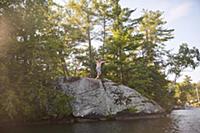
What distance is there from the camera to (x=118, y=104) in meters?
29.5

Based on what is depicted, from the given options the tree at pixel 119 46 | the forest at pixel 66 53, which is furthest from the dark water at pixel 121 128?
the tree at pixel 119 46

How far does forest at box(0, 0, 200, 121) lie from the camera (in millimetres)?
25266

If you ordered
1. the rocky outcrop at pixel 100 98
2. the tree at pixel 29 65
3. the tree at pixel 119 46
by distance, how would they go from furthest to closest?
the tree at pixel 119 46
the rocky outcrop at pixel 100 98
the tree at pixel 29 65

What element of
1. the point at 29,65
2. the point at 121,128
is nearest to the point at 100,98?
the point at 29,65

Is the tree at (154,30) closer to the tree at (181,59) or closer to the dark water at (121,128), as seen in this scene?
the tree at (181,59)

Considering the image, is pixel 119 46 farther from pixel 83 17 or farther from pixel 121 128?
pixel 121 128

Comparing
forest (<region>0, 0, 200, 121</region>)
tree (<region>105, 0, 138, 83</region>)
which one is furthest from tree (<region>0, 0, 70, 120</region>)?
tree (<region>105, 0, 138, 83</region>)

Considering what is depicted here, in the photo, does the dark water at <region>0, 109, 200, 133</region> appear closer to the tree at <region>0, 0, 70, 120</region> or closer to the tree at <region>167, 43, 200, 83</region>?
the tree at <region>0, 0, 70, 120</region>

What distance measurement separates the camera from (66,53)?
36625 mm

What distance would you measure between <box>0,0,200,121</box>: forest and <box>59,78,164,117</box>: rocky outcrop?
3.42 ft

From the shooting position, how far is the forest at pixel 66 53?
25.3 metres

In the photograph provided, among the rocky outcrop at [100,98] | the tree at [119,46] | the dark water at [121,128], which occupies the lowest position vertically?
the dark water at [121,128]

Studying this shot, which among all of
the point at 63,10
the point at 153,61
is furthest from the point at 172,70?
the point at 63,10

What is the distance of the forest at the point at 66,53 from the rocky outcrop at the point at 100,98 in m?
1.04
